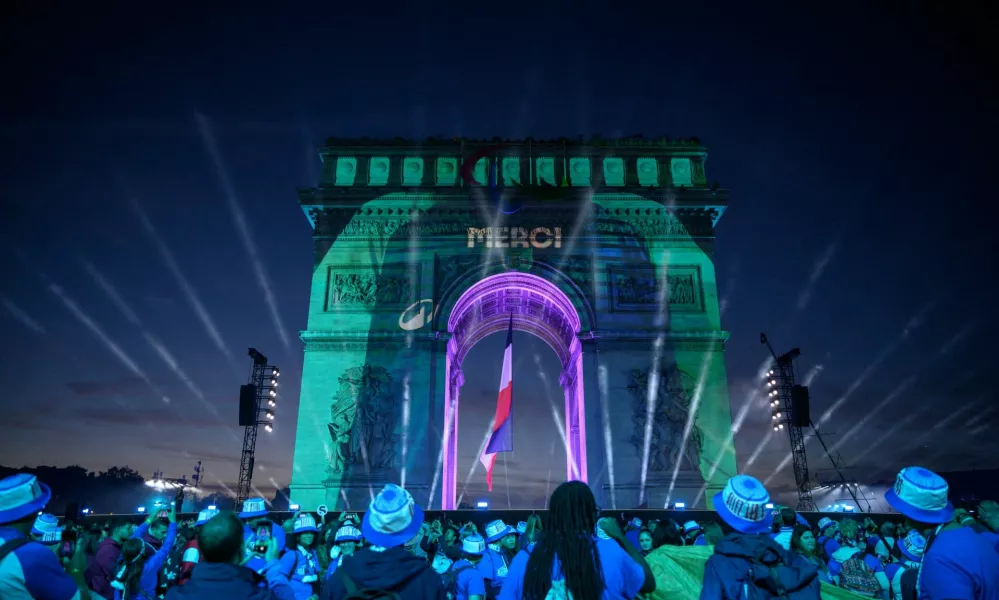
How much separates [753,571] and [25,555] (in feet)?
13.7

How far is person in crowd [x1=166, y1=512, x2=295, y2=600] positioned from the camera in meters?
3.09

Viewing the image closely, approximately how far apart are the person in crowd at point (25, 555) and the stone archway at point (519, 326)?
1995cm

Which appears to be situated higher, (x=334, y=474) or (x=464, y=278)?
(x=464, y=278)

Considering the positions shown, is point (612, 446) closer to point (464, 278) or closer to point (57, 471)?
point (464, 278)

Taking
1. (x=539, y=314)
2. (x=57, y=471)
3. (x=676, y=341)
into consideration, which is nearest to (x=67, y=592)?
(x=676, y=341)

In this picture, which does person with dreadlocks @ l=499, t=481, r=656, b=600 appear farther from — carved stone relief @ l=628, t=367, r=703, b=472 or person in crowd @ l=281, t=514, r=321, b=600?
carved stone relief @ l=628, t=367, r=703, b=472

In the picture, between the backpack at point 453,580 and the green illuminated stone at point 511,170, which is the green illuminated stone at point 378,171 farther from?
the backpack at point 453,580

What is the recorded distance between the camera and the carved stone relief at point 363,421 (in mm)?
23266

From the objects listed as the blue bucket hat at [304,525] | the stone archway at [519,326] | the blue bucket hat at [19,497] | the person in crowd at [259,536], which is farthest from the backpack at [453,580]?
the stone archway at [519,326]

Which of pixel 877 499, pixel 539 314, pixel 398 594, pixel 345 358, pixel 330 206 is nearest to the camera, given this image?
pixel 398 594

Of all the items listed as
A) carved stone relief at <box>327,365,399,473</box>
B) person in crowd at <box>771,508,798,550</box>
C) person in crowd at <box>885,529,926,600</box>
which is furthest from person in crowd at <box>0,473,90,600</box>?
carved stone relief at <box>327,365,399,473</box>

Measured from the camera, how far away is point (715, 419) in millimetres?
24125

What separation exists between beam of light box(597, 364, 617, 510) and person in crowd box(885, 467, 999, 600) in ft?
65.1

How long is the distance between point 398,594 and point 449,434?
22.8 m
